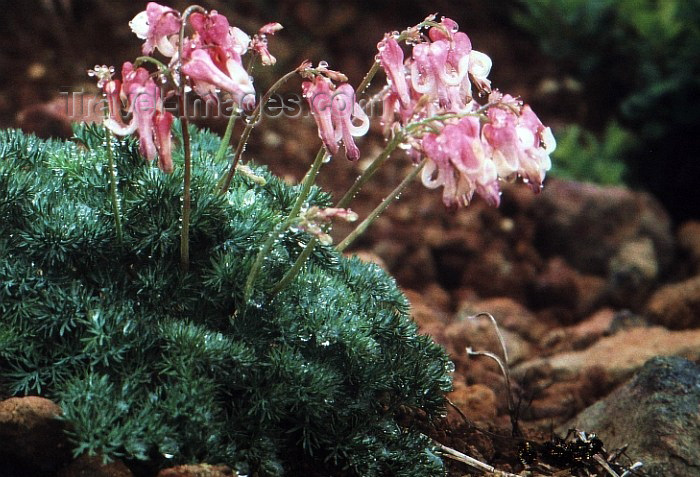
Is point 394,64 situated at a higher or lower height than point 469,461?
higher

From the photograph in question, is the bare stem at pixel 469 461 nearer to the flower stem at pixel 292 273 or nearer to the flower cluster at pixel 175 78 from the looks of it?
the flower stem at pixel 292 273

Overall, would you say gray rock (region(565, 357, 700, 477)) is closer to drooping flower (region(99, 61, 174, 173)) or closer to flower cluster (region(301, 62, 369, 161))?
flower cluster (region(301, 62, 369, 161))

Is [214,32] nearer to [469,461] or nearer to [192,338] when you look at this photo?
[192,338]

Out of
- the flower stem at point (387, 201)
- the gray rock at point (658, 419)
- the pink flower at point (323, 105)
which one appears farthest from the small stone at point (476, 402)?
the pink flower at point (323, 105)

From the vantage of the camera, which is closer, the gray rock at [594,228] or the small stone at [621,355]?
Result: the small stone at [621,355]

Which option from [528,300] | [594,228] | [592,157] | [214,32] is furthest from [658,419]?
[592,157]

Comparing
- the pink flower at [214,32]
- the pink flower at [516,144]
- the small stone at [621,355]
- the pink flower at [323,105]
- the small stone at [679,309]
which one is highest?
the small stone at [679,309]
